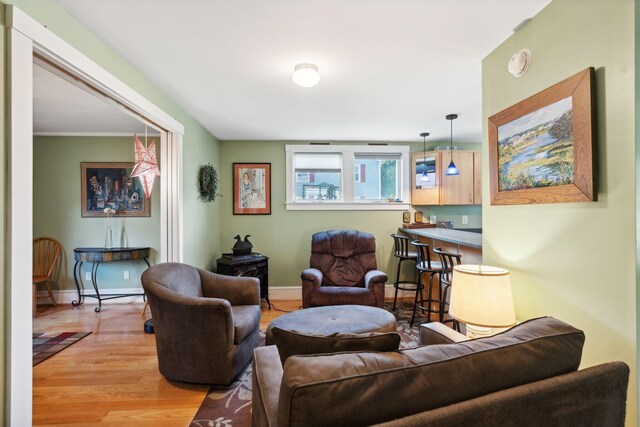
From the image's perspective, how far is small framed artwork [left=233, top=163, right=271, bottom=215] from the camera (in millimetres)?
4465

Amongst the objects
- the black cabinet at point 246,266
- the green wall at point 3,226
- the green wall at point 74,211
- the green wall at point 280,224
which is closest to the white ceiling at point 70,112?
the green wall at point 74,211

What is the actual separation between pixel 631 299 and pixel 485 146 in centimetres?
123

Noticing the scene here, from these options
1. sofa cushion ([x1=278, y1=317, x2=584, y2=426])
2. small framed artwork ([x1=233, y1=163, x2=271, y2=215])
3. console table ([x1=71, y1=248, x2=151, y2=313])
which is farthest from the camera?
small framed artwork ([x1=233, y1=163, x2=271, y2=215])

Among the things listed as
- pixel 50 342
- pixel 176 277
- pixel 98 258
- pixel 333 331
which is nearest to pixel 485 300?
pixel 333 331

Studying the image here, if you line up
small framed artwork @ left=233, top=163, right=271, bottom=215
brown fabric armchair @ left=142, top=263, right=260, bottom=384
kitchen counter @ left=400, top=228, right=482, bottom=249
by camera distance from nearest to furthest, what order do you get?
brown fabric armchair @ left=142, top=263, right=260, bottom=384, kitchen counter @ left=400, top=228, right=482, bottom=249, small framed artwork @ left=233, top=163, right=271, bottom=215

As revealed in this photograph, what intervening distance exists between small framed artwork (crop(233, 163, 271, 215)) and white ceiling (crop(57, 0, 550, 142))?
1.22 m

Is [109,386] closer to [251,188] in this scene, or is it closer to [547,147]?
[251,188]

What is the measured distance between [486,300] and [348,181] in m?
3.14

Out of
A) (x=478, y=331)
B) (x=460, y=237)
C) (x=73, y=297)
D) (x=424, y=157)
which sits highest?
(x=424, y=157)

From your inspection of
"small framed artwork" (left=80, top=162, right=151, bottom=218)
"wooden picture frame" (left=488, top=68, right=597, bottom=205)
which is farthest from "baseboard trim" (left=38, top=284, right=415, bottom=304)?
"wooden picture frame" (left=488, top=68, right=597, bottom=205)

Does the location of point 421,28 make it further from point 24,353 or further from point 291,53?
point 24,353

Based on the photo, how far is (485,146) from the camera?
209 cm

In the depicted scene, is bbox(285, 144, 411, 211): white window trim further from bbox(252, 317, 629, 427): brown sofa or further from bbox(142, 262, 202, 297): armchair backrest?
bbox(252, 317, 629, 427): brown sofa

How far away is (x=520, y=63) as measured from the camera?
5.66ft
